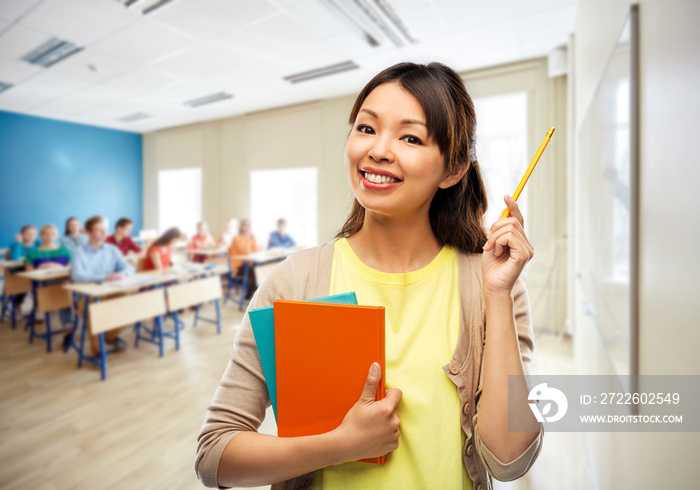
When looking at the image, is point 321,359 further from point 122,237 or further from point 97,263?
point 122,237

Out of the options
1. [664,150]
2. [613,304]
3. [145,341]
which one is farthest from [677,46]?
[145,341]

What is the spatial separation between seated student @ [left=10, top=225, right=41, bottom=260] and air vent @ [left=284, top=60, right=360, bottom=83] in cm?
433

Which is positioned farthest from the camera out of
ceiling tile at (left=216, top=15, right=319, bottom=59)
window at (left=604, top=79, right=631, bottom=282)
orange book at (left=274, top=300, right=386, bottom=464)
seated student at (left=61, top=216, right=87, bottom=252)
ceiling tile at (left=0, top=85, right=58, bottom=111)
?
ceiling tile at (left=0, top=85, right=58, bottom=111)

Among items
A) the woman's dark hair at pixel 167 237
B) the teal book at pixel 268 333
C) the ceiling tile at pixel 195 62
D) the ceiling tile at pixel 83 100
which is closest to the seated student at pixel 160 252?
the woman's dark hair at pixel 167 237

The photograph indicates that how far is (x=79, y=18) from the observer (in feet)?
10.8

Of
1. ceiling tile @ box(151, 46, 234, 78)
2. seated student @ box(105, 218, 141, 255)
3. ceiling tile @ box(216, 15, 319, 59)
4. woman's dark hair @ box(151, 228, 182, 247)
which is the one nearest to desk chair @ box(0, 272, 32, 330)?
seated student @ box(105, 218, 141, 255)

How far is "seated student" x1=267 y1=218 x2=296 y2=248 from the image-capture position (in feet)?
21.6

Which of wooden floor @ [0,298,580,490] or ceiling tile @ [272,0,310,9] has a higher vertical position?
ceiling tile @ [272,0,310,9]

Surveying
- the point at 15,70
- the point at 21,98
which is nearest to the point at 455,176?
the point at 15,70

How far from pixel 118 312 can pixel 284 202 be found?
13.5ft

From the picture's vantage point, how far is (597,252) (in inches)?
71.1

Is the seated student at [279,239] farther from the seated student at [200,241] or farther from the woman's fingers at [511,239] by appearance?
the woman's fingers at [511,239]

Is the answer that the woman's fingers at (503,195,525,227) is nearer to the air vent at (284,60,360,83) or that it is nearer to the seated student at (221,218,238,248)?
the air vent at (284,60,360,83)

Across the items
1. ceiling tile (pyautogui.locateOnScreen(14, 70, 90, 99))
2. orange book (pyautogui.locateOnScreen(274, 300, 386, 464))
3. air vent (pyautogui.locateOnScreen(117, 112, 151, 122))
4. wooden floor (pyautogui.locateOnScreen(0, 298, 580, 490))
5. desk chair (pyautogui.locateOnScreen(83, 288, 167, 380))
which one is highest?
air vent (pyautogui.locateOnScreen(117, 112, 151, 122))
